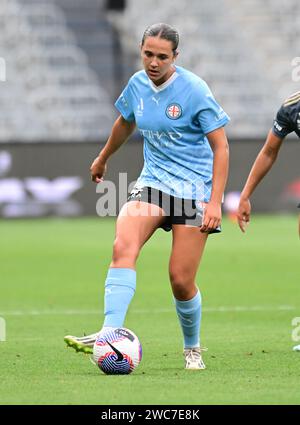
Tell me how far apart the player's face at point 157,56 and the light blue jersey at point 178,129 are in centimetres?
18

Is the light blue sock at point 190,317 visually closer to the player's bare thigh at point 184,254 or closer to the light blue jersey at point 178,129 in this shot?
the player's bare thigh at point 184,254

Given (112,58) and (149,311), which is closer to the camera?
(149,311)

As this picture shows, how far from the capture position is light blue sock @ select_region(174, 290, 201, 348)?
7020 millimetres

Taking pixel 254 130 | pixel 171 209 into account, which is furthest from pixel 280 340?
pixel 254 130

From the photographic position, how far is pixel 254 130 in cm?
2803

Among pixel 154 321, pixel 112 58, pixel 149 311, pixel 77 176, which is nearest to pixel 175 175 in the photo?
pixel 154 321

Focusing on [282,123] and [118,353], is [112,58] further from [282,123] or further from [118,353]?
[118,353]

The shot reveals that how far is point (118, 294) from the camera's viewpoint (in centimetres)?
651

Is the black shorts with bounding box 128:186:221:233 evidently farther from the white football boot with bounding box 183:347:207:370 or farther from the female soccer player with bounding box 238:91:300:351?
the white football boot with bounding box 183:347:207:370

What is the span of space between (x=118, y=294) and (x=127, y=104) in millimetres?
1316

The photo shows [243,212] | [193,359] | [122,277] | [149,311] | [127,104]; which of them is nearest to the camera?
[122,277]

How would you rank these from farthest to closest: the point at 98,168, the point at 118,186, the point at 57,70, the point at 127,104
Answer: the point at 57,70
the point at 118,186
the point at 98,168
the point at 127,104

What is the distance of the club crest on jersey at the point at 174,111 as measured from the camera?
22.3 ft

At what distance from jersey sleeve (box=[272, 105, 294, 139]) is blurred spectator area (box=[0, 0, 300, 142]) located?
19.6 meters
